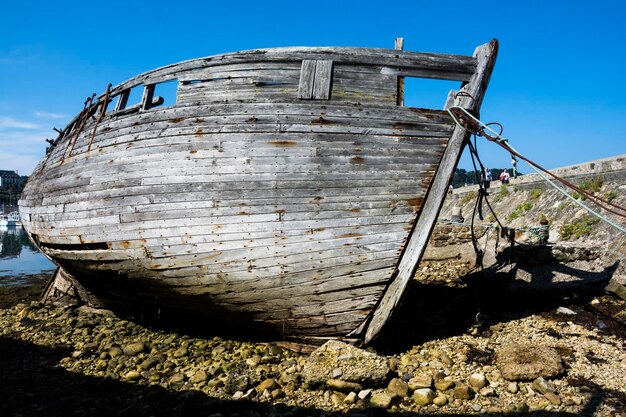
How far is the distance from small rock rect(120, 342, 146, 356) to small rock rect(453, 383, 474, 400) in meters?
4.75

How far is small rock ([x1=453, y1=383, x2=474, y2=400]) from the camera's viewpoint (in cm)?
423

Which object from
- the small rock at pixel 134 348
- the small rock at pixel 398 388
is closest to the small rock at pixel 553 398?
the small rock at pixel 398 388

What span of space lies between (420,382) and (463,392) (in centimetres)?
49

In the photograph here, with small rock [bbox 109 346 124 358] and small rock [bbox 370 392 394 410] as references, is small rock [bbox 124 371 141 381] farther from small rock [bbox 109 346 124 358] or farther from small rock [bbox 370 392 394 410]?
small rock [bbox 370 392 394 410]

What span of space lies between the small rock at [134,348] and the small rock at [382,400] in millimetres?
3871

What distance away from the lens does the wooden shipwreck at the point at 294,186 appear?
15.7 ft

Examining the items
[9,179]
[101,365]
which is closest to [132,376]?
[101,365]

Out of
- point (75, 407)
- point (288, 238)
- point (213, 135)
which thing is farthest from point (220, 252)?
point (75, 407)

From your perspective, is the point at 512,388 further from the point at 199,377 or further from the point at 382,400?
the point at 199,377

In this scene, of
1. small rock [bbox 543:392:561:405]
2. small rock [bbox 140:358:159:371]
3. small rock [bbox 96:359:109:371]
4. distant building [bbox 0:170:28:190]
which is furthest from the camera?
distant building [bbox 0:170:28:190]

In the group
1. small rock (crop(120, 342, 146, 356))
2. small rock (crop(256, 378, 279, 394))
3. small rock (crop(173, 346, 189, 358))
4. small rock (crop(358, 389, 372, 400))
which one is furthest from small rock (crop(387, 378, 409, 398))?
small rock (crop(120, 342, 146, 356))

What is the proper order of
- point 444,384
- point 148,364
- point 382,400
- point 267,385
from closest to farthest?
point 382,400 < point 444,384 < point 267,385 < point 148,364

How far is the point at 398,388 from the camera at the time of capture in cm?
439

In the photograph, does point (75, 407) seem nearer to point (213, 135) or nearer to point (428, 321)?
point (213, 135)
